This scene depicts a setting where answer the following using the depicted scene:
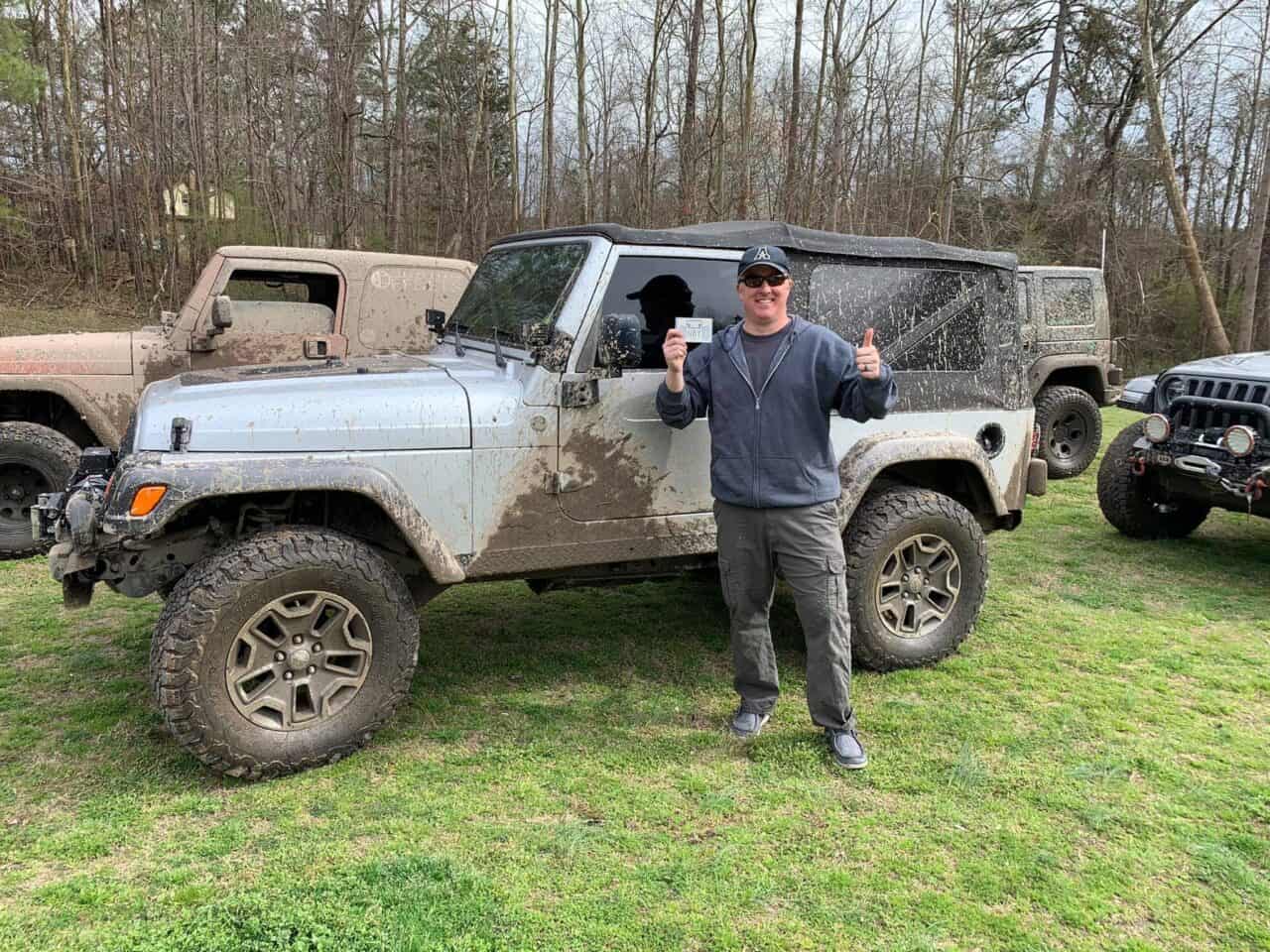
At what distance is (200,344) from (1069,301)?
8775mm

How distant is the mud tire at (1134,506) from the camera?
21.8ft

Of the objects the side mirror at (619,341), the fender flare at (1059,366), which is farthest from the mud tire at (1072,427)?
the side mirror at (619,341)

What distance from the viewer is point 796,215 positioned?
17016 mm

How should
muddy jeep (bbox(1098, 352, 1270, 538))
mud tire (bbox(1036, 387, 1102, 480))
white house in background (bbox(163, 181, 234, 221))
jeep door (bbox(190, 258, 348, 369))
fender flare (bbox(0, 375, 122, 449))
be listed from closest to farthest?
muddy jeep (bbox(1098, 352, 1270, 538))
fender flare (bbox(0, 375, 122, 449))
jeep door (bbox(190, 258, 348, 369))
mud tire (bbox(1036, 387, 1102, 480))
white house in background (bbox(163, 181, 234, 221))

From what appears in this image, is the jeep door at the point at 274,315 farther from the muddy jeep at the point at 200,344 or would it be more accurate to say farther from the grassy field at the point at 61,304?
the grassy field at the point at 61,304

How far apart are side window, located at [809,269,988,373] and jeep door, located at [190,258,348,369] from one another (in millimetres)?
3569

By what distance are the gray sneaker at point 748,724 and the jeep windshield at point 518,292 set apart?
170 centimetres

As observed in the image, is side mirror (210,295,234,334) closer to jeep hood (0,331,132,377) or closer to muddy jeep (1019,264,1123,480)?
jeep hood (0,331,132,377)

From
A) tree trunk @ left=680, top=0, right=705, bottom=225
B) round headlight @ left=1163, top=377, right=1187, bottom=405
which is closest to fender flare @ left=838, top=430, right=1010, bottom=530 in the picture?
round headlight @ left=1163, top=377, right=1187, bottom=405

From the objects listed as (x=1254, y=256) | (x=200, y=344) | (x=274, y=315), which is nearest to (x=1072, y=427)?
(x=274, y=315)

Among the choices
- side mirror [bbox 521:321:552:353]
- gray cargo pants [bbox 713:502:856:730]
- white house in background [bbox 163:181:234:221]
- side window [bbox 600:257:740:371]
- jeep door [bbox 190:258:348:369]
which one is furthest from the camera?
white house in background [bbox 163:181:234:221]

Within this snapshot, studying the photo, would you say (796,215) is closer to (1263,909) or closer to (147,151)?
(147,151)

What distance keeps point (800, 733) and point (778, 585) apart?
1.99 meters

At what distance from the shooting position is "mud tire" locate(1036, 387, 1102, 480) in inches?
385
